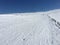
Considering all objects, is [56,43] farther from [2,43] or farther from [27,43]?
[2,43]

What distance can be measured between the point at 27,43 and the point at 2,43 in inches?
46.9

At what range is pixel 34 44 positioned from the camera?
480cm

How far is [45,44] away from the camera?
4832mm

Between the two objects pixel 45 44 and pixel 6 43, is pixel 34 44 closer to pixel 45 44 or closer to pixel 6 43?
pixel 45 44

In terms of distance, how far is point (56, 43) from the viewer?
4875mm

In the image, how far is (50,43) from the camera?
16.1 ft

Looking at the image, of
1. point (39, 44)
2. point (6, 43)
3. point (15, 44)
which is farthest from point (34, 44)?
point (6, 43)

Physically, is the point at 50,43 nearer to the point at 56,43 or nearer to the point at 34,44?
the point at 56,43

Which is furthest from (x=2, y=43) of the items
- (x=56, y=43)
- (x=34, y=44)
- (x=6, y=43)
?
(x=56, y=43)

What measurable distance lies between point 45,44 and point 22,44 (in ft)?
3.56

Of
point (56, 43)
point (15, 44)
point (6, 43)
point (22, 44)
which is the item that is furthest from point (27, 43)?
point (56, 43)

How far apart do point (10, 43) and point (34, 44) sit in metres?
1.15

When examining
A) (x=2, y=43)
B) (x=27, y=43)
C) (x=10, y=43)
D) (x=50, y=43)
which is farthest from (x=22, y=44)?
(x=50, y=43)

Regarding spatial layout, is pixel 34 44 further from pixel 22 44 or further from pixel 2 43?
pixel 2 43
